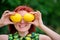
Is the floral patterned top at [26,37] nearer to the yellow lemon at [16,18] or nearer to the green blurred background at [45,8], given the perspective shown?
the yellow lemon at [16,18]

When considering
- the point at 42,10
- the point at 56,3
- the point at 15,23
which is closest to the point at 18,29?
the point at 15,23

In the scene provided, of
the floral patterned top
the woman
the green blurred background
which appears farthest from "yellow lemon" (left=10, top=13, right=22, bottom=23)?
the green blurred background

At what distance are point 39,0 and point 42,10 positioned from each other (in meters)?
0.14

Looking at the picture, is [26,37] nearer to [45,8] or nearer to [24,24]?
[24,24]

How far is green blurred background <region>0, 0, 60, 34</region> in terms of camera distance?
4.77 metres

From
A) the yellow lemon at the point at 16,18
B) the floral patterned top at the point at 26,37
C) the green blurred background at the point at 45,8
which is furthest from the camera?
the green blurred background at the point at 45,8

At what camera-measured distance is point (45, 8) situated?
16.1ft

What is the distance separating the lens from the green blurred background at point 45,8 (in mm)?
4773

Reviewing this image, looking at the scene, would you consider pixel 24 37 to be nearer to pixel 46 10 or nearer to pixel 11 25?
pixel 11 25

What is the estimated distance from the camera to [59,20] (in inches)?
206

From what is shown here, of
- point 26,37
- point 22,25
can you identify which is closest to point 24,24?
point 22,25

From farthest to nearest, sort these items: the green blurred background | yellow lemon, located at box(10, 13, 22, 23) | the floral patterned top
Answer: the green blurred background, the floral patterned top, yellow lemon, located at box(10, 13, 22, 23)

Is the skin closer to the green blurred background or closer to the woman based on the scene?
the woman

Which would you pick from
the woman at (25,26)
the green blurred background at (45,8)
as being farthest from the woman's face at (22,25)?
the green blurred background at (45,8)
